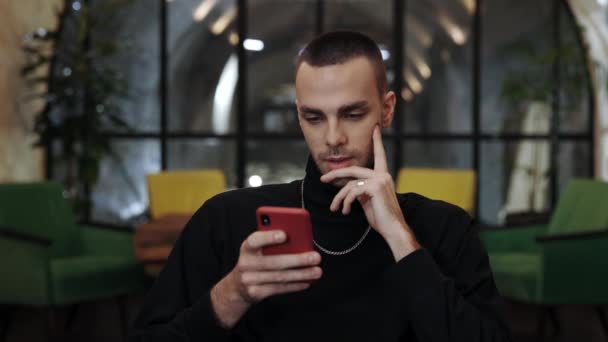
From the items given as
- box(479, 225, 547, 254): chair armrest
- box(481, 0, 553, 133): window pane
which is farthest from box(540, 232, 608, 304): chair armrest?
box(481, 0, 553, 133): window pane

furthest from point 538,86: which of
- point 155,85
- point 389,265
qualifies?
point 389,265

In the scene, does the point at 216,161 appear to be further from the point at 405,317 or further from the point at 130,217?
the point at 405,317

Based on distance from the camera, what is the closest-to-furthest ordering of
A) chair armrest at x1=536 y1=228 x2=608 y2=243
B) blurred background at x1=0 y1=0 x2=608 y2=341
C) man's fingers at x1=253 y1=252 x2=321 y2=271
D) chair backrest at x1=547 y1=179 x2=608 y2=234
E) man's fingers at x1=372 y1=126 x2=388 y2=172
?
man's fingers at x1=253 y1=252 x2=321 y2=271 → man's fingers at x1=372 y1=126 x2=388 y2=172 → chair armrest at x1=536 y1=228 x2=608 y2=243 → chair backrest at x1=547 y1=179 x2=608 y2=234 → blurred background at x1=0 y1=0 x2=608 y2=341

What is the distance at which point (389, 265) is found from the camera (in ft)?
5.05

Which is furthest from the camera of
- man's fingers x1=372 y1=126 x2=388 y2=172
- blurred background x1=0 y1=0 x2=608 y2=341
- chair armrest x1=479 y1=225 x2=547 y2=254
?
blurred background x1=0 y1=0 x2=608 y2=341

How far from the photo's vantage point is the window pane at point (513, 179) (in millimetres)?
7000

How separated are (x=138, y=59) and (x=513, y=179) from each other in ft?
12.1

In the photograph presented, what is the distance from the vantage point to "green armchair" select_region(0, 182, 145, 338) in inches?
163

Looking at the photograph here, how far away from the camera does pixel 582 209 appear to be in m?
4.70

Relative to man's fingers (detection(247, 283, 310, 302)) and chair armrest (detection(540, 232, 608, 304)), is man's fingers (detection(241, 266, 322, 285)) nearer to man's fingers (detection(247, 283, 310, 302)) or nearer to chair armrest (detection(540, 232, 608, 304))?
man's fingers (detection(247, 283, 310, 302))

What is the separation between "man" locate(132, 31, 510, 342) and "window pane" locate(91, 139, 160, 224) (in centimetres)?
546

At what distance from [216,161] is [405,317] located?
5.58 m

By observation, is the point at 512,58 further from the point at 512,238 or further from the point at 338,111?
the point at 338,111

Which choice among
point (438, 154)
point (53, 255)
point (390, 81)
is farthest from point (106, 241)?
point (438, 154)
